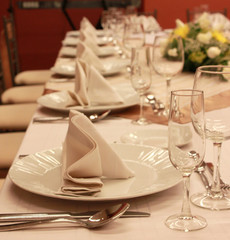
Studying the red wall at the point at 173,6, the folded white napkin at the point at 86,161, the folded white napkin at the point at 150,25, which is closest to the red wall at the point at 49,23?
the red wall at the point at 173,6

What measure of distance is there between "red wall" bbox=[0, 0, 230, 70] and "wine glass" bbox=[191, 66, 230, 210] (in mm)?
5934

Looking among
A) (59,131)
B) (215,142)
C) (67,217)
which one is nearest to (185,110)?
(215,142)

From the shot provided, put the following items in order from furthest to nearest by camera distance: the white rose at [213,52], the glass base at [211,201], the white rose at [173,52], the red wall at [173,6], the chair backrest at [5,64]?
the red wall at [173,6] < the chair backrest at [5,64] < the white rose at [213,52] < the white rose at [173,52] < the glass base at [211,201]

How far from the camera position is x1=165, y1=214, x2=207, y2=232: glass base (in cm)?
91

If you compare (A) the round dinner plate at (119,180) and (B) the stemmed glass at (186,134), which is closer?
(B) the stemmed glass at (186,134)

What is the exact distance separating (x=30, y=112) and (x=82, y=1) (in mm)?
4214

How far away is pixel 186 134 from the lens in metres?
0.91

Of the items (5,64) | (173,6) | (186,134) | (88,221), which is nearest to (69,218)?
(88,221)

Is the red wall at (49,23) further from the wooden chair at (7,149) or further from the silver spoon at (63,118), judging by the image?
the silver spoon at (63,118)

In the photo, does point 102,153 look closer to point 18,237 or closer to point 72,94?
point 18,237

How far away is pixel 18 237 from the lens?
91 centimetres

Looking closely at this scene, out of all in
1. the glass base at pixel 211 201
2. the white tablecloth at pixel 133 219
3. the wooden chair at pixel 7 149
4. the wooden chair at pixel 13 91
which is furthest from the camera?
the wooden chair at pixel 13 91

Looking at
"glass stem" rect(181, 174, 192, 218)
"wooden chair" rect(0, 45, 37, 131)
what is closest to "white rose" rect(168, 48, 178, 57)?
"glass stem" rect(181, 174, 192, 218)

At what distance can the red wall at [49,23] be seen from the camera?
22.5 feet
